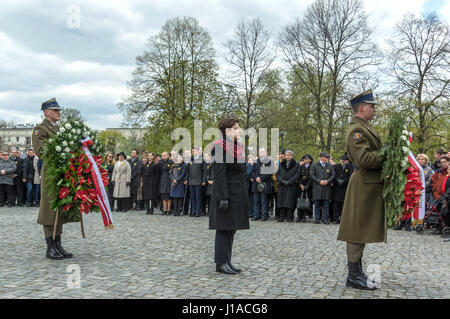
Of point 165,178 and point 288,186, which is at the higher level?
point 165,178

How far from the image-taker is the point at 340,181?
1312 centimetres

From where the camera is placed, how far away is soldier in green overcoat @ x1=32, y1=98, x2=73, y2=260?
683cm

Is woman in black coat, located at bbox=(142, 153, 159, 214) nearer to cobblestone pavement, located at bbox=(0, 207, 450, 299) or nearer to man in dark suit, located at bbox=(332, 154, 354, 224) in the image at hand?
cobblestone pavement, located at bbox=(0, 207, 450, 299)

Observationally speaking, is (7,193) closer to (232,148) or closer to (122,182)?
(122,182)

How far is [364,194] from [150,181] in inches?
443

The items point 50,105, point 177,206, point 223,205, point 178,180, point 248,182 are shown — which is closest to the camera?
point 223,205

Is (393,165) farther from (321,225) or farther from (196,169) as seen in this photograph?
(196,169)

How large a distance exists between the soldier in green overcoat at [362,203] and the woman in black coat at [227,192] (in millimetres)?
1433

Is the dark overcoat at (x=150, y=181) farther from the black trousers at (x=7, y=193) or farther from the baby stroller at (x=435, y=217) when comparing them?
the baby stroller at (x=435, y=217)

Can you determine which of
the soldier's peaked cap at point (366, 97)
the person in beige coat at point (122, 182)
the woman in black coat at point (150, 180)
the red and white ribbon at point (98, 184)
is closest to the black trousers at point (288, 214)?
the woman in black coat at point (150, 180)

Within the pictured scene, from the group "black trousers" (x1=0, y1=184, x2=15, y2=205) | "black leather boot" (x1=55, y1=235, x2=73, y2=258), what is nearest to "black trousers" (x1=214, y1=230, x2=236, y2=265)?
"black leather boot" (x1=55, y1=235, x2=73, y2=258)

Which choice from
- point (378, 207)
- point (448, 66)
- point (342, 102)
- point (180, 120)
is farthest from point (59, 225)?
point (180, 120)

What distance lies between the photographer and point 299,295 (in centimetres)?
494

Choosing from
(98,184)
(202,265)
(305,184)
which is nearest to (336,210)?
(305,184)
